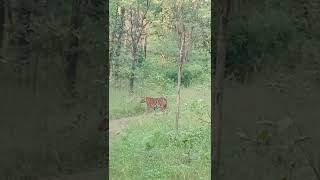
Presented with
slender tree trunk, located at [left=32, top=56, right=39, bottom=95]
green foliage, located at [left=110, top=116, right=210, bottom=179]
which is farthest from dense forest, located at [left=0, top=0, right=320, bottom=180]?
green foliage, located at [left=110, top=116, right=210, bottom=179]

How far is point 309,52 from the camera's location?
1.62 meters

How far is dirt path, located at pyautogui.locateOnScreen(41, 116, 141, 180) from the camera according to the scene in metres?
1.70

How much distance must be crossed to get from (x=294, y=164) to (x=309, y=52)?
1.44 feet

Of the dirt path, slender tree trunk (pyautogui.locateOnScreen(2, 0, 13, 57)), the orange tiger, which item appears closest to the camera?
slender tree trunk (pyautogui.locateOnScreen(2, 0, 13, 57))

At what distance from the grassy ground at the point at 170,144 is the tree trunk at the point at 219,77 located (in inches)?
3.8

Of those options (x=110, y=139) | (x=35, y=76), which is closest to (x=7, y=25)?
(x=35, y=76)

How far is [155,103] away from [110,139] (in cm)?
25

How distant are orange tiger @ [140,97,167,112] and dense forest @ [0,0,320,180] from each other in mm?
51

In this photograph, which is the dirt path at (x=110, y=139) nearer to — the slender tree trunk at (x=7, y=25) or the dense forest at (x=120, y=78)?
the dense forest at (x=120, y=78)

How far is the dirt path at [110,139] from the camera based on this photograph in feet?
5.59

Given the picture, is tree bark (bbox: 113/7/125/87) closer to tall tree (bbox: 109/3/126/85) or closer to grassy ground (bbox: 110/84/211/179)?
tall tree (bbox: 109/3/126/85)

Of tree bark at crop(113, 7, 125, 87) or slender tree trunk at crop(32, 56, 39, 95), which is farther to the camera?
tree bark at crop(113, 7, 125, 87)

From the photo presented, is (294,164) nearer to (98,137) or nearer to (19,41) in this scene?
(98,137)

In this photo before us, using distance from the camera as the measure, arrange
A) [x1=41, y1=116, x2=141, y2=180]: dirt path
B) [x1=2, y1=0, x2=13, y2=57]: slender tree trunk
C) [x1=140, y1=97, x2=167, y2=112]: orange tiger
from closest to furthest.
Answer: [x1=2, y1=0, x2=13, y2=57]: slender tree trunk → [x1=41, y1=116, x2=141, y2=180]: dirt path → [x1=140, y1=97, x2=167, y2=112]: orange tiger
